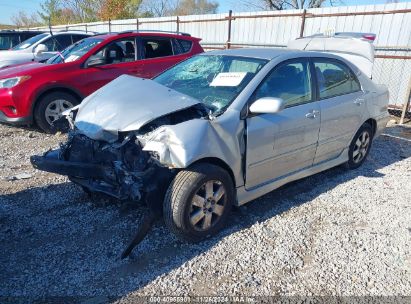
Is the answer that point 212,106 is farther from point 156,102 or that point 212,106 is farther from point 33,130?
point 33,130

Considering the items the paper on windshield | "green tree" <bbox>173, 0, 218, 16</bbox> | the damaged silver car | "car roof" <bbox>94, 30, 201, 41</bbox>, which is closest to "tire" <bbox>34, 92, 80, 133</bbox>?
"car roof" <bbox>94, 30, 201, 41</bbox>

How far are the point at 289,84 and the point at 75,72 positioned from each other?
4281mm

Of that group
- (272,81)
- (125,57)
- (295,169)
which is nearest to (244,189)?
(295,169)

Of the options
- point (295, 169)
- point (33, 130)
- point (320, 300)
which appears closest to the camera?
point (320, 300)

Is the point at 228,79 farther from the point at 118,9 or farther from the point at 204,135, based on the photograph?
the point at 118,9

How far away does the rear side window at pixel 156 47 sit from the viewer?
23.5ft

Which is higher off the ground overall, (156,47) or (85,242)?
(156,47)

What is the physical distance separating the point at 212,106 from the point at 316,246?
162 centimetres

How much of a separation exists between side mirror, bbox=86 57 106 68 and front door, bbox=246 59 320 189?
4167 mm

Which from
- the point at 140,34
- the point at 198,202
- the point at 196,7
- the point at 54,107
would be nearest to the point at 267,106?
the point at 198,202

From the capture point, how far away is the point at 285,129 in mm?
3555

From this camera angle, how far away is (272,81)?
3533 millimetres

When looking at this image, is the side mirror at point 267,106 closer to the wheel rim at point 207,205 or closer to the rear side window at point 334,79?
the wheel rim at point 207,205

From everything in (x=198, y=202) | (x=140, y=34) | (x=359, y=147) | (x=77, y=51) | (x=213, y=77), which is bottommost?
(x=359, y=147)
